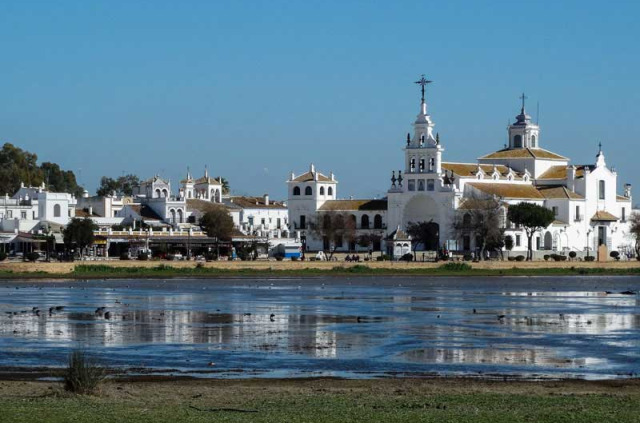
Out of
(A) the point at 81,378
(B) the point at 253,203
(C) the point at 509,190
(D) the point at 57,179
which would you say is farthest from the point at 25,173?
(A) the point at 81,378

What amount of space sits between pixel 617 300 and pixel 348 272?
121 feet

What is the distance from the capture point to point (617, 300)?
6225cm

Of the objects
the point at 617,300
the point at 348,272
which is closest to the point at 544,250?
A: the point at 348,272

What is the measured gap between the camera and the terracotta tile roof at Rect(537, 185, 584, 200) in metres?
142

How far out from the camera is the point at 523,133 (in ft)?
510

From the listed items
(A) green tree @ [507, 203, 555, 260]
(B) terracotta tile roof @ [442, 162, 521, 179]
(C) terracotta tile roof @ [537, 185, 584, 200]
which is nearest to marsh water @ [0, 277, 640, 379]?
(A) green tree @ [507, 203, 555, 260]

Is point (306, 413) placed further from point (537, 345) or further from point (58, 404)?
point (537, 345)

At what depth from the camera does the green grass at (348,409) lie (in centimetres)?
2169

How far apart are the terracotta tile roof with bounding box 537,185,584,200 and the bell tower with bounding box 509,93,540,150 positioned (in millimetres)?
10897

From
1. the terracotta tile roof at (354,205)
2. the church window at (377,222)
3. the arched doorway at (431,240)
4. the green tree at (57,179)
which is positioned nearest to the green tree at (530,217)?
the arched doorway at (431,240)

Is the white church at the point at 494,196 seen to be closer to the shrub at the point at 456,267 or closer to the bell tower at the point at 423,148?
the bell tower at the point at 423,148

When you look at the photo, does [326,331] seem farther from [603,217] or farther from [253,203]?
[253,203]

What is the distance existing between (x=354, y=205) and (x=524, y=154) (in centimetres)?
2031

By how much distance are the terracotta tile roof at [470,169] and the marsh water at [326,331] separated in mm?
70661
